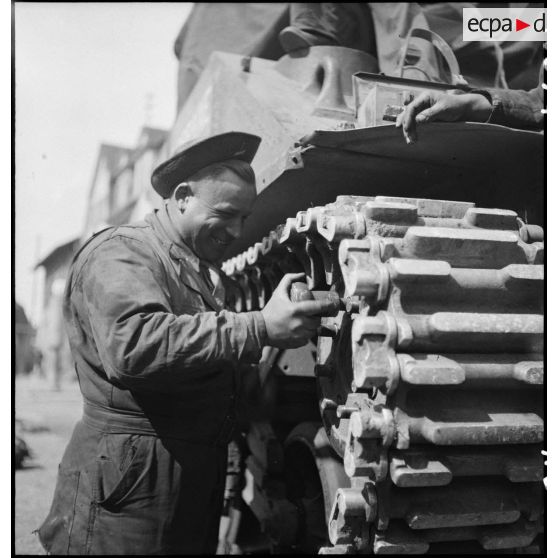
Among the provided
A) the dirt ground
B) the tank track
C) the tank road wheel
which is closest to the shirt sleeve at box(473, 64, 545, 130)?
the tank track

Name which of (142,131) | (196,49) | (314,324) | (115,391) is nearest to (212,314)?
(314,324)

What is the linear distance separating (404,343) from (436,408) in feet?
0.75

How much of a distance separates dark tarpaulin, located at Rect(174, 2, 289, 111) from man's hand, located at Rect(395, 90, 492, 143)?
3425 mm

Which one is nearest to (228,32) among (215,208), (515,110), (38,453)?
(215,208)

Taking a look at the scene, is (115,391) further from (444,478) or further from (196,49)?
(196,49)

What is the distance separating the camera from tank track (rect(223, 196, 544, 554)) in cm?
173

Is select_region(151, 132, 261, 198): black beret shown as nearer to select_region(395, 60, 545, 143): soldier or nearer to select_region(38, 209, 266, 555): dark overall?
select_region(38, 209, 266, 555): dark overall

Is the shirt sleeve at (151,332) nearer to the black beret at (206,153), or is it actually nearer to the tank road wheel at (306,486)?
the black beret at (206,153)

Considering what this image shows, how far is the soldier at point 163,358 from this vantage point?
77.7 inches

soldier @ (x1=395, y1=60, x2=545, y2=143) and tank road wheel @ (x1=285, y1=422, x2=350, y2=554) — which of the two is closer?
soldier @ (x1=395, y1=60, x2=545, y2=143)

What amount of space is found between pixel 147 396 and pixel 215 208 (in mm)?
745

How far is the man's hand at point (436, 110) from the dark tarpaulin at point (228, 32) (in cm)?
342

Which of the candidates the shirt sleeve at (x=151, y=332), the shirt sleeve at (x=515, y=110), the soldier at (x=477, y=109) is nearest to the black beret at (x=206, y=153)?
the shirt sleeve at (x=151, y=332)

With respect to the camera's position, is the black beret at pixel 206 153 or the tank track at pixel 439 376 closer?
the tank track at pixel 439 376
